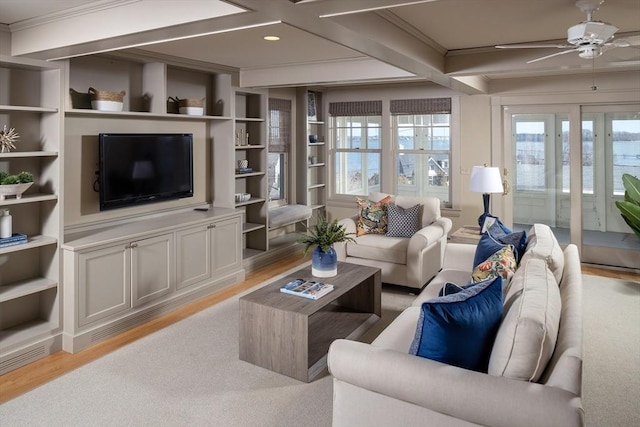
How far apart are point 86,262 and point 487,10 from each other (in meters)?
3.28

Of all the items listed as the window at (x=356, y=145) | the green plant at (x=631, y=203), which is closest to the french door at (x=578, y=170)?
the green plant at (x=631, y=203)

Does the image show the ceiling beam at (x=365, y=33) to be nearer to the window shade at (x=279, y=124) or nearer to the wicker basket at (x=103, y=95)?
the wicker basket at (x=103, y=95)

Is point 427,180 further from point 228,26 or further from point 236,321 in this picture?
point 228,26

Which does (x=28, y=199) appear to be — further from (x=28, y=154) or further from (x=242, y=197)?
(x=242, y=197)

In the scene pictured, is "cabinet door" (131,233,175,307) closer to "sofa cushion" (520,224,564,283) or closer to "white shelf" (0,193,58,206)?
"white shelf" (0,193,58,206)

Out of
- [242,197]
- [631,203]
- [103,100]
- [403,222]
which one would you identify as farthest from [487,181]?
[103,100]

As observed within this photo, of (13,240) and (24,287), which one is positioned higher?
(13,240)

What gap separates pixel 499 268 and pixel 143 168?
317cm

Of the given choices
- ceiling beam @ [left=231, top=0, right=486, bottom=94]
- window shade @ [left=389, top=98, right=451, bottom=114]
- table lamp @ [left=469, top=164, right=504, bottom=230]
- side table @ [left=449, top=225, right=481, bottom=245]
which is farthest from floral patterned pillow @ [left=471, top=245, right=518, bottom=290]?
window shade @ [left=389, top=98, right=451, bottom=114]

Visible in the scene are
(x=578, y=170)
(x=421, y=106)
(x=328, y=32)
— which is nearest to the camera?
(x=328, y=32)

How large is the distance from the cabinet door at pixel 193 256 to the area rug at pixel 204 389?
673 mm

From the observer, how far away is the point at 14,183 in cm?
313

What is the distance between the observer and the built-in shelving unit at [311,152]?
6750mm

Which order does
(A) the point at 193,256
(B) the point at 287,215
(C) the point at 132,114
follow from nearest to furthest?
(C) the point at 132,114, (A) the point at 193,256, (B) the point at 287,215
